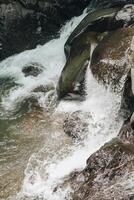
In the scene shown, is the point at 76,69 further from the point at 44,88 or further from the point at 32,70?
the point at 32,70

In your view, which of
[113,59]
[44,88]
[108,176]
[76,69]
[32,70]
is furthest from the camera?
[32,70]

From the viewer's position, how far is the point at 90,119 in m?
15.3

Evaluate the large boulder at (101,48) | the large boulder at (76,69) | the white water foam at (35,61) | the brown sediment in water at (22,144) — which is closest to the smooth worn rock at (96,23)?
the large boulder at (101,48)

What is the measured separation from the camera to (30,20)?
71.7 ft

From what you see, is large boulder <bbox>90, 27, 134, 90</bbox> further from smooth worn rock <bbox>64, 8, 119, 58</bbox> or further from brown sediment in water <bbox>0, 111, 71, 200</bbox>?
brown sediment in water <bbox>0, 111, 71, 200</bbox>

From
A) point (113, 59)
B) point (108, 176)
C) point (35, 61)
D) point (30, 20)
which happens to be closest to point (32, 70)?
point (35, 61)

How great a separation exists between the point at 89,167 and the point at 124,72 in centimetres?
454

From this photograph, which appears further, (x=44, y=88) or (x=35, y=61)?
(x=35, y=61)

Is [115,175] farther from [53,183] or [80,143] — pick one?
[80,143]

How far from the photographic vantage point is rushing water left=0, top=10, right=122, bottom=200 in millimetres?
13195

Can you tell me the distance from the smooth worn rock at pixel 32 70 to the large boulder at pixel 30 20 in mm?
2078

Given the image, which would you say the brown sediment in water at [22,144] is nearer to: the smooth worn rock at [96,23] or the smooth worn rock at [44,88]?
the smooth worn rock at [44,88]

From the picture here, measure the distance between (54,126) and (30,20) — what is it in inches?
310

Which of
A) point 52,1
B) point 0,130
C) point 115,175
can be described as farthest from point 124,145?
point 52,1
